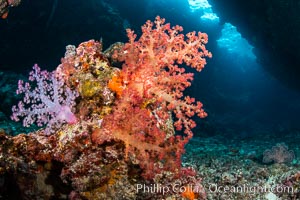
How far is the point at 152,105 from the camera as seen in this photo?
3875mm

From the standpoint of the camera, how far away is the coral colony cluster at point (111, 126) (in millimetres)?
3188


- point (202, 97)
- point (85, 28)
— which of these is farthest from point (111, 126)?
point (202, 97)

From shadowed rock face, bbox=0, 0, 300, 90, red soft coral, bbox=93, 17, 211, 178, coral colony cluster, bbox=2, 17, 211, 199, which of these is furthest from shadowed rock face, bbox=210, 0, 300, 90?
coral colony cluster, bbox=2, 17, 211, 199

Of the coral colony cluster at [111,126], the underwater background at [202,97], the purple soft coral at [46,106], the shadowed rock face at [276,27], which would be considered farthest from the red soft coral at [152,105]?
the shadowed rock face at [276,27]

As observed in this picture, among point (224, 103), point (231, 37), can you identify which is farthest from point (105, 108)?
point (231, 37)

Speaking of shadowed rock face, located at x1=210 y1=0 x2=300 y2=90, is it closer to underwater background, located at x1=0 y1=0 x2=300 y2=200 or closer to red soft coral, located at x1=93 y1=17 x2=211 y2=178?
underwater background, located at x1=0 y1=0 x2=300 y2=200

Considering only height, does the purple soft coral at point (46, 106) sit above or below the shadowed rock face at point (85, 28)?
below

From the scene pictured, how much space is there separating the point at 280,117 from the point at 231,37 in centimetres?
2485

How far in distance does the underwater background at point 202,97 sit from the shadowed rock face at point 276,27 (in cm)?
8

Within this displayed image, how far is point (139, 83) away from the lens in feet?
11.9

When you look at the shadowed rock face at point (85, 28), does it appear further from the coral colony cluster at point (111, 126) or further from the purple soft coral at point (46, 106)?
the purple soft coral at point (46, 106)

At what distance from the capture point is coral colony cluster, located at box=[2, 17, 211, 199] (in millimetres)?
3188

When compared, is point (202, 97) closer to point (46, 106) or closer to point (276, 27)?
point (276, 27)

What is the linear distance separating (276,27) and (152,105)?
16.8 metres
